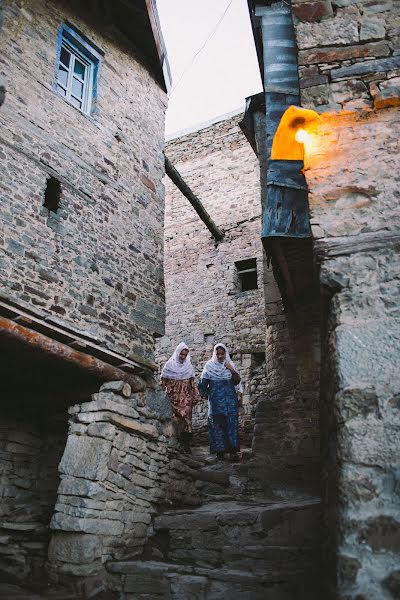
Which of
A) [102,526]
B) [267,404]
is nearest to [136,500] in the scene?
[102,526]

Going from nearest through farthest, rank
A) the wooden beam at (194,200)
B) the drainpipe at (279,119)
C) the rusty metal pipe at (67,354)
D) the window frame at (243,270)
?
the rusty metal pipe at (67,354)
the drainpipe at (279,119)
the wooden beam at (194,200)
the window frame at (243,270)

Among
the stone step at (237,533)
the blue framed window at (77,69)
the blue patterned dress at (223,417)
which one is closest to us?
the stone step at (237,533)

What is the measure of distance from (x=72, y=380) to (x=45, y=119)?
3169 mm

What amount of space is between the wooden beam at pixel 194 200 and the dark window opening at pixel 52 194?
2817 mm

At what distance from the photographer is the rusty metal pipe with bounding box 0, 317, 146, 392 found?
4477mm

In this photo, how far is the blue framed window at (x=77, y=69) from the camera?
6309mm

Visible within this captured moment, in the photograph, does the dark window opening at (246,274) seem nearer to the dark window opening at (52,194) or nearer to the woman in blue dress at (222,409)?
the woman in blue dress at (222,409)

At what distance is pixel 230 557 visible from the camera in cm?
422

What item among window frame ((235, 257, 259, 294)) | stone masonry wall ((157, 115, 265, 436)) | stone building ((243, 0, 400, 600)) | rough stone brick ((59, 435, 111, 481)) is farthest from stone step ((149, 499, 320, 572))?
window frame ((235, 257, 259, 294))

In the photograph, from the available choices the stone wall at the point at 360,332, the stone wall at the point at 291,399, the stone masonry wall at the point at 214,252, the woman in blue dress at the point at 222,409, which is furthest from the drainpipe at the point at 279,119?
the stone masonry wall at the point at 214,252

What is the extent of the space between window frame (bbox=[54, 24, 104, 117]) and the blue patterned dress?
4213mm

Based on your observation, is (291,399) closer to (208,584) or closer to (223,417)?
(223,417)

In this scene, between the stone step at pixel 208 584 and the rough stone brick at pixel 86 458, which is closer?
the stone step at pixel 208 584

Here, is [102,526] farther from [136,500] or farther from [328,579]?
[328,579]
